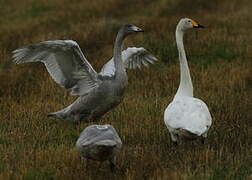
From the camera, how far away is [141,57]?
9680mm

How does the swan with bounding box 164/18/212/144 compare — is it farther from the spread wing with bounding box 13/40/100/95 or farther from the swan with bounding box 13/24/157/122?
the spread wing with bounding box 13/40/100/95

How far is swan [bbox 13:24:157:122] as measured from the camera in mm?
7664

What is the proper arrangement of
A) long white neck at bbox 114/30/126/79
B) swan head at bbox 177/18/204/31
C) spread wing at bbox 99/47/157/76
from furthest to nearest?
spread wing at bbox 99/47/157/76, long white neck at bbox 114/30/126/79, swan head at bbox 177/18/204/31

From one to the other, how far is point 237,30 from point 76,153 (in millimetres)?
8878

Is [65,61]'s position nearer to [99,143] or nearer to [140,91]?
[140,91]

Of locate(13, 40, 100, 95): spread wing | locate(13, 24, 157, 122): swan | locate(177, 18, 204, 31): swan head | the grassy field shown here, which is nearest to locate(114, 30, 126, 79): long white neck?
locate(13, 24, 157, 122): swan

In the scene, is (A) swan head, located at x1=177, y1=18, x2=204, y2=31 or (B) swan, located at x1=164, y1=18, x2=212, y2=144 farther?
(A) swan head, located at x1=177, y1=18, x2=204, y2=31

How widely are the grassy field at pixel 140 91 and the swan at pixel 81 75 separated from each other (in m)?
0.26

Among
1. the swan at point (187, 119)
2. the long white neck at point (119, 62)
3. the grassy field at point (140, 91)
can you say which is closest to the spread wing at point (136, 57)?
the grassy field at point (140, 91)

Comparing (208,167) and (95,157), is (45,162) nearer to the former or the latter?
(95,157)

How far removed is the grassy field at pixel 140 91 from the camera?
18.6 ft

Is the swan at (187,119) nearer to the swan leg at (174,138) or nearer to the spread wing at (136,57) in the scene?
the swan leg at (174,138)

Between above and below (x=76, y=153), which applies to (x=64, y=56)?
above

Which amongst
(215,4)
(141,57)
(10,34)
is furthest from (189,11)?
(141,57)
